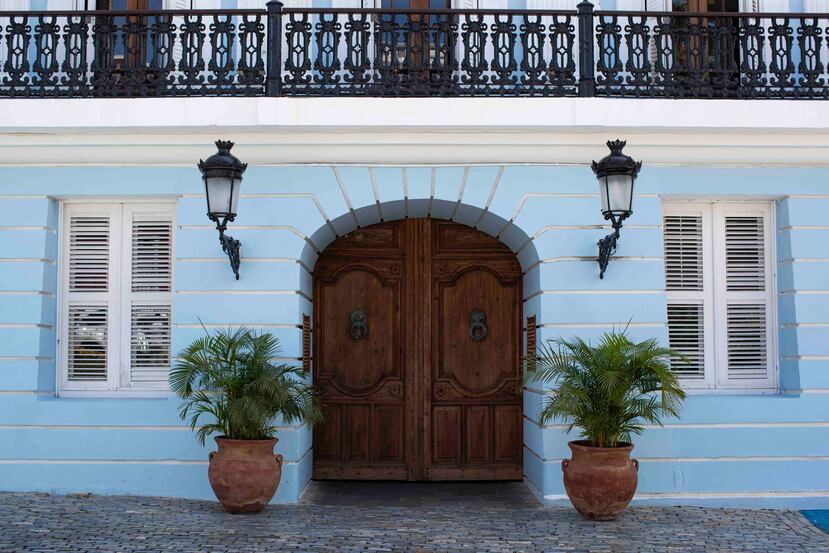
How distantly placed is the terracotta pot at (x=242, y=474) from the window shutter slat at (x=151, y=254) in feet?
6.73

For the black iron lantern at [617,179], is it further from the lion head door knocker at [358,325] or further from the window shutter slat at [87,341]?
the window shutter slat at [87,341]

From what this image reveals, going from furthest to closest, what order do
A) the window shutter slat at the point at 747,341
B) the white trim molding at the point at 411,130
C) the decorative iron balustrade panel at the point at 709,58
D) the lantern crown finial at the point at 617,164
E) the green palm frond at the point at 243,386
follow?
the window shutter slat at the point at 747,341
the decorative iron balustrade panel at the point at 709,58
the white trim molding at the point at 411,130
the lantern crown finial at the point at 617,164
the green palm frond at the point at 243,386

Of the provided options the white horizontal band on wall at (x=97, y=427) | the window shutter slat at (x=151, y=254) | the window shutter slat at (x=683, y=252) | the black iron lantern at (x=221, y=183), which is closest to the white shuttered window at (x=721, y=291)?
the window shutter slat at (x=683, y=252)

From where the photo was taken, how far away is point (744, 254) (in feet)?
29.7

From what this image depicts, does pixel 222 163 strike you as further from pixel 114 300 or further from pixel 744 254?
pixel 744 254

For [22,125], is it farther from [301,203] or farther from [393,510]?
[393,510]

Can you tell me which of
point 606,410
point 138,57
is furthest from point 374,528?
point 138,57

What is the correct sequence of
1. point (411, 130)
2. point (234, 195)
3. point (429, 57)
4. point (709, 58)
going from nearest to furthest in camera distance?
point (234, 195)
point (411, 130)
point (429, 57)
point (709, 58)

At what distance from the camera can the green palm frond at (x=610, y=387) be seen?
7348 mm

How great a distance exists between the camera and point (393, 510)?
26.7 feet

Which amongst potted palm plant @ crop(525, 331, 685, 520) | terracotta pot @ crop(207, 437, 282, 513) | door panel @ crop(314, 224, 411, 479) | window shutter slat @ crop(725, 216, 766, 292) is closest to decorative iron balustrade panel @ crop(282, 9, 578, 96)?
door panel @ crop(314, 224, 411, 479)

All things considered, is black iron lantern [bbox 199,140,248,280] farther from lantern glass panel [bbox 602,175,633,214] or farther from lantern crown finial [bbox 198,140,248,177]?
lantern glass panel [bbox 602,175,633,214]

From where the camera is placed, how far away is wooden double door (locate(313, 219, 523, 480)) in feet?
31.5

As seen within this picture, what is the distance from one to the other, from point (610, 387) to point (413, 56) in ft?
12.6
